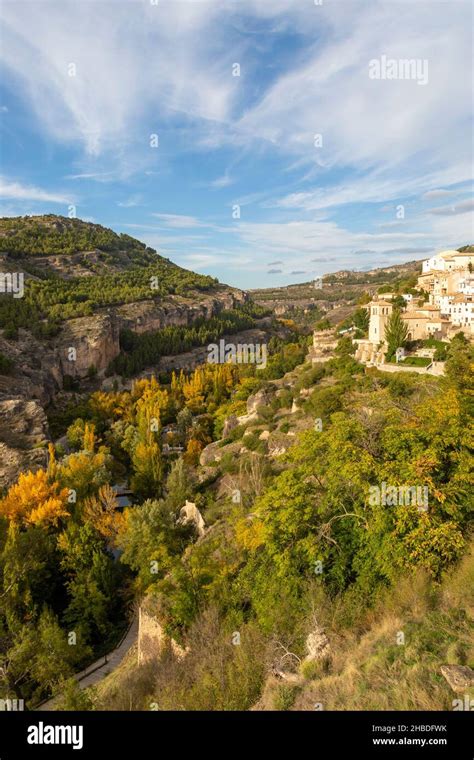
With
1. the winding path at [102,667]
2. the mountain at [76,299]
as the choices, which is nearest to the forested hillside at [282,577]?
the winding path at [102,667]

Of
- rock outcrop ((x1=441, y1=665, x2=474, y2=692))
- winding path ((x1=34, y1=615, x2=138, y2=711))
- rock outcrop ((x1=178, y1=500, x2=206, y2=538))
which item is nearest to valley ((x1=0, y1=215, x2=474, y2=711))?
rock outcrop ((x1=441, y1=665, x2=474, y2=692))

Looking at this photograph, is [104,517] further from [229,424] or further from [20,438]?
[229,424]

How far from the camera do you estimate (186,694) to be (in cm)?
769

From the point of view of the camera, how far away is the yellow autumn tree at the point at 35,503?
1933cm

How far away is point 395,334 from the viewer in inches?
1168

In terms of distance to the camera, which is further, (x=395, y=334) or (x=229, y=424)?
(x=229, y=424)

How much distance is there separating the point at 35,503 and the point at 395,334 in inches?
1022

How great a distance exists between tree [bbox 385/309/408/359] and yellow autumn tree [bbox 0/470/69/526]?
937 inches

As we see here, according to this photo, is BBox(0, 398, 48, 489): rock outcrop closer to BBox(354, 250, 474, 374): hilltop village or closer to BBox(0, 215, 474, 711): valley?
BBox(0, 215, 474, 711): valley

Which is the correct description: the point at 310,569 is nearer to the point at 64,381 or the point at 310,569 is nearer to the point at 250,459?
the point at 250,459

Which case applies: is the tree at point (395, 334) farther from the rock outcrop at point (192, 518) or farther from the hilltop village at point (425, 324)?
the rock outcrop at point (192, 518)

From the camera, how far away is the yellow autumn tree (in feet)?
63.4

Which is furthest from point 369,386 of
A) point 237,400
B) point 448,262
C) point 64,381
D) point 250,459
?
point 64,381

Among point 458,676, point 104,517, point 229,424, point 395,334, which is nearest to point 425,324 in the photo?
point 395,334
